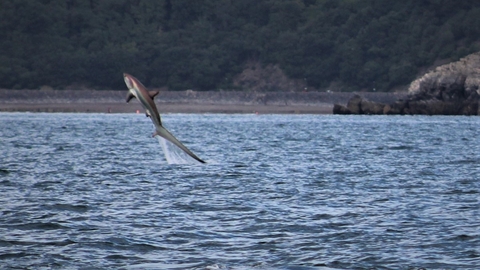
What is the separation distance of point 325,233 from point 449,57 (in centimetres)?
16324

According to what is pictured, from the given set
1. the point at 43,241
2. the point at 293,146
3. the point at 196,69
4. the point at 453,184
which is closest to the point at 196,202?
the point at 43,241

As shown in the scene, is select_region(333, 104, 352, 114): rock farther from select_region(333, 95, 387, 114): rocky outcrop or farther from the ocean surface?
the ocean surface

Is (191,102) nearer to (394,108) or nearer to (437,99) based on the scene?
(394,108)

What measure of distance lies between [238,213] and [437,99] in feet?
400

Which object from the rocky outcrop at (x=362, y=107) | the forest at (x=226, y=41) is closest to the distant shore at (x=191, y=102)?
the rocky outcrop at (x=362, y=107)

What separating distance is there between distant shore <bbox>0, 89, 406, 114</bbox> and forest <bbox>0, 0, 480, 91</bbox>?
798 inches

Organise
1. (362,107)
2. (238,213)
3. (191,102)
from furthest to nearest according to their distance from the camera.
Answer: (191,102)
(362,107)
(238,213)

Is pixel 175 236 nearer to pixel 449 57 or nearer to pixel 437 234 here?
pixel 437 234

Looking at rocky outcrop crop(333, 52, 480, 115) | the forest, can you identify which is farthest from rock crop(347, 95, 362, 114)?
the forest

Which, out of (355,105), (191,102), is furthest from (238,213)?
(191,102)

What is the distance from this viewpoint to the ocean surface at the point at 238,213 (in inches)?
703

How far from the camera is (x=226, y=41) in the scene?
188 m

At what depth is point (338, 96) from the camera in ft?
513

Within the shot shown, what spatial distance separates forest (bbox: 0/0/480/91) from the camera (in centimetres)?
17825
